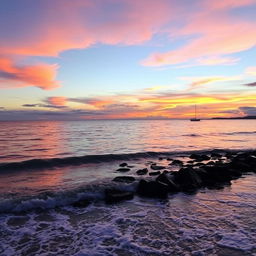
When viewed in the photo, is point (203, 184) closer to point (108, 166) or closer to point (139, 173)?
point (139, 173)

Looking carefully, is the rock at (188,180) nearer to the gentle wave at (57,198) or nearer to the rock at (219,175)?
the rock at (219,175)

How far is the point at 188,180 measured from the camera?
38.7ft

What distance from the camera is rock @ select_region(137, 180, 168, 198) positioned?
10.2m

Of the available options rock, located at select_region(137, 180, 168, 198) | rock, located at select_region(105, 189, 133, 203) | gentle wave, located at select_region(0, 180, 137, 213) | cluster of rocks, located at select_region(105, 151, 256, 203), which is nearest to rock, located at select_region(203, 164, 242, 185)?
cluster of rocks, located at select_region(105, 151, 256, 203)

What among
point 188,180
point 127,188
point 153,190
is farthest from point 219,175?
point 127,188

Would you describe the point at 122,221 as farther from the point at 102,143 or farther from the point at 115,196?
the point at 102,143

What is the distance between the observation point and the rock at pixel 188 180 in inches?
446

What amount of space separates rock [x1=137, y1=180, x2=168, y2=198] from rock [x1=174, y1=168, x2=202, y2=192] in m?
1.33

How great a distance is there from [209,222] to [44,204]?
19.0ft

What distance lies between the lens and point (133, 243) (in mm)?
6258

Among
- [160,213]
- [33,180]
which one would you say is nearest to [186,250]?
[160,213]

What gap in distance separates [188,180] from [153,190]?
2269mm

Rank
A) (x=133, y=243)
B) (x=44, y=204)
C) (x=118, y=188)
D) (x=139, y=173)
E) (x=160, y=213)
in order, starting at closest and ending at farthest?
(x=133, y=243)
(x=160, y=213)
(x=44, y=204)
(x=118, y=188)
(x=139, y=173)

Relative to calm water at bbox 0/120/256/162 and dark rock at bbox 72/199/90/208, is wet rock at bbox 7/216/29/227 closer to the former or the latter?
dark rock at bbox 72/199/90/208
